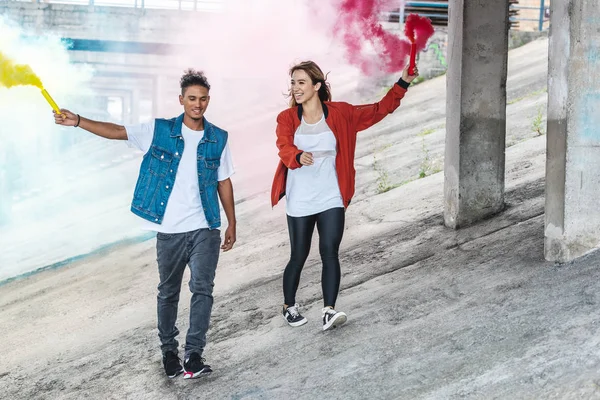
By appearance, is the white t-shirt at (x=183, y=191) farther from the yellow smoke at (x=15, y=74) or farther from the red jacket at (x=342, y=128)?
the yellow smoke at (x=15, y=74)

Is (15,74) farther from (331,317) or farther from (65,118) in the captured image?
(331,317)

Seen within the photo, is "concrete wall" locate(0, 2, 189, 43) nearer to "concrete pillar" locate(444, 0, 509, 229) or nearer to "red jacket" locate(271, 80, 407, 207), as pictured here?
"concrete pillar" locate(444, 0, 509, 229)

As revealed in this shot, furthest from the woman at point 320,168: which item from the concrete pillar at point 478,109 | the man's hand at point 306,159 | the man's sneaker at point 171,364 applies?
the concrete pillar at point 478,109

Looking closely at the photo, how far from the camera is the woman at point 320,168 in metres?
6.04

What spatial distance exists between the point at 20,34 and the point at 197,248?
16734mm

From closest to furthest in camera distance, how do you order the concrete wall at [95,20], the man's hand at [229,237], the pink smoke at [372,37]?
the man's hand at [229,237] → the pink smoke at [372,37] → the concrete wall at [95,20]

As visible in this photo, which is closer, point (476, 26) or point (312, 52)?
point (476, 26)

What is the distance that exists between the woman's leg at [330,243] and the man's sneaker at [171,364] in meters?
1.16

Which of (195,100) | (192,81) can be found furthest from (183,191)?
(192,81)

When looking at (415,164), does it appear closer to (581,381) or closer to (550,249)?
(550,249)

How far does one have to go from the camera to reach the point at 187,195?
5758mm

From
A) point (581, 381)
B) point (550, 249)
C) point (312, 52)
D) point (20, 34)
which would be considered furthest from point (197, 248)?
point (20, 34)

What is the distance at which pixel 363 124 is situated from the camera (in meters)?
6.38

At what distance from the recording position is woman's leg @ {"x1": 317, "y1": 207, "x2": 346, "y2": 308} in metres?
6.02
